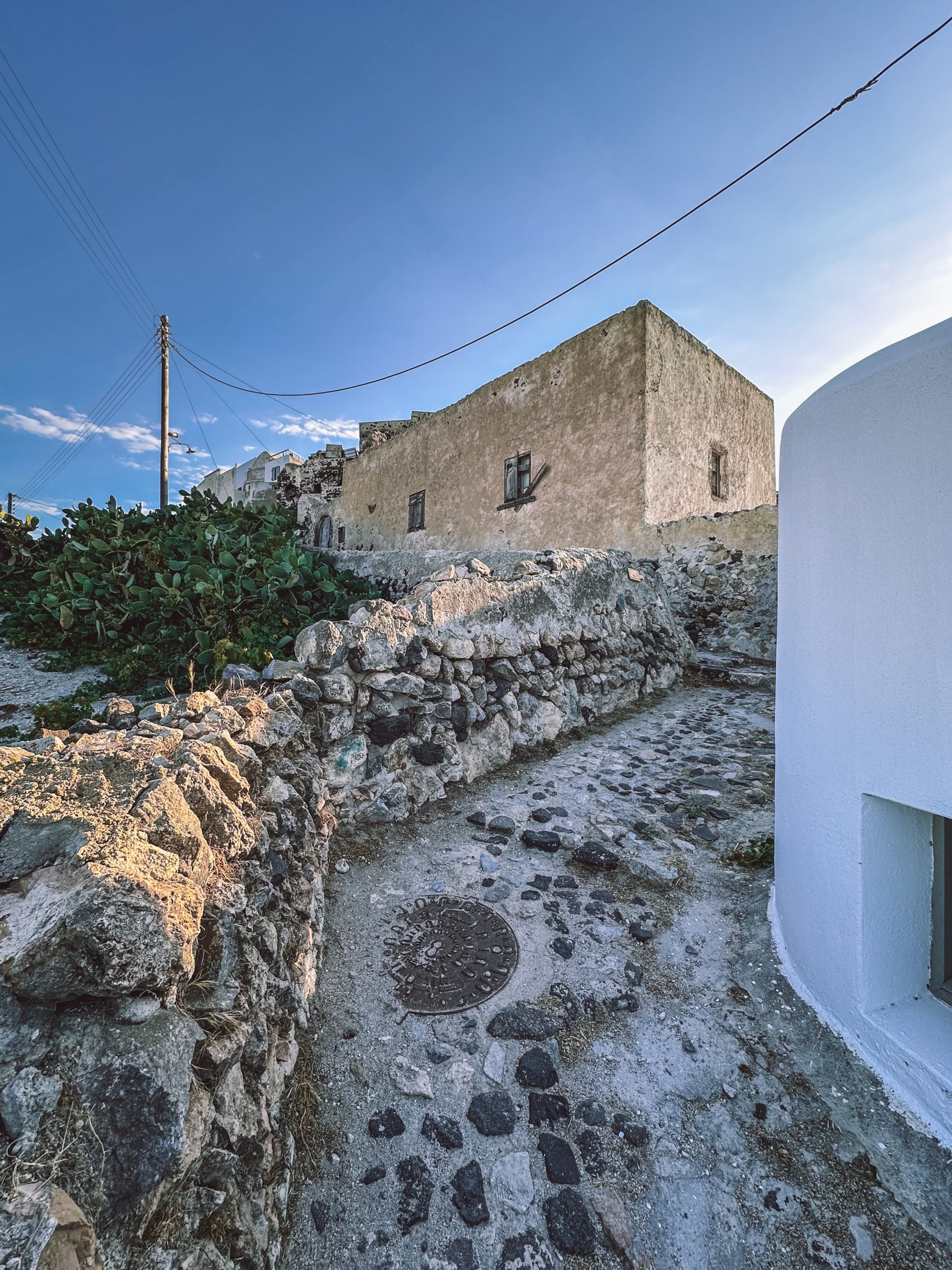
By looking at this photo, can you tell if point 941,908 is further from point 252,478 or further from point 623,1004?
point 252,478

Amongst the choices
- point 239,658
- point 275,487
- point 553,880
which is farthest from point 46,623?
point 275,487

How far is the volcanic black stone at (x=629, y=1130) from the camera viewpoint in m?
1.59

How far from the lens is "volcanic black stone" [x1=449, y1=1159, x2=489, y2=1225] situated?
4.61ft

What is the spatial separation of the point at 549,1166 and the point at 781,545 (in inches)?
92.7

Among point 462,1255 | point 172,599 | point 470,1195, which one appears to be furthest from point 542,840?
point 172,599

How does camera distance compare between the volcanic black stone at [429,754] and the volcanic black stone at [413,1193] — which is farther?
the volcanic black stone at [429,754]

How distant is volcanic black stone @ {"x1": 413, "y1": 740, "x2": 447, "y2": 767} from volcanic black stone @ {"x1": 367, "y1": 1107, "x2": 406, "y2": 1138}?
2.04m

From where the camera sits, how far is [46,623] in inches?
304

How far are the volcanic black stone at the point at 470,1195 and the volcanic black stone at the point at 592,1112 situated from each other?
0.35 meters

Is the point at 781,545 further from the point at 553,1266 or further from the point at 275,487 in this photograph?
the point at 275,487

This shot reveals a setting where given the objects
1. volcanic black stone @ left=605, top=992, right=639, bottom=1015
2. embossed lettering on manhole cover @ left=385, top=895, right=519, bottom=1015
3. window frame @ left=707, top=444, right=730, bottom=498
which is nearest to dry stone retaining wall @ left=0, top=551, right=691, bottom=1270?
embossed lettering on manhole cover @ left=385, top=895, right=519, bottom=1015

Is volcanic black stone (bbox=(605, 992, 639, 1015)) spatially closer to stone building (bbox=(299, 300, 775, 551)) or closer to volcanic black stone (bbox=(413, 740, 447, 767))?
volcanic black stone (bbox=(413, 740, 447, 767))

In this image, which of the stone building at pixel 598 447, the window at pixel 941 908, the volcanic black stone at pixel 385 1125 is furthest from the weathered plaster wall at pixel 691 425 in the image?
the volcanic black stone at pixel 385 1125

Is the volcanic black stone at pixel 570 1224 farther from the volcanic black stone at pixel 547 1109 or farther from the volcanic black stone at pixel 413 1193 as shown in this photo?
the volcanic black stone at pixel 413 1193
